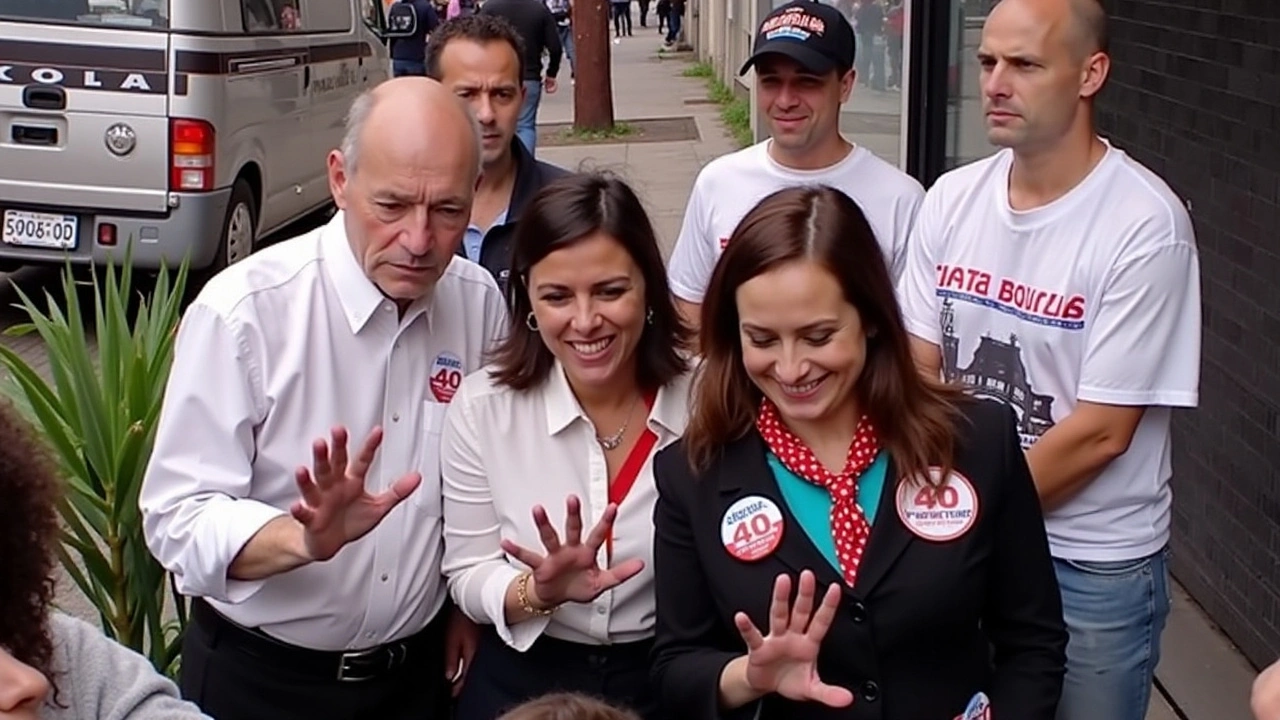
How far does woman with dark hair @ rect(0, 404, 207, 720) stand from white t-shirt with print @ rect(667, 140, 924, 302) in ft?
6.05

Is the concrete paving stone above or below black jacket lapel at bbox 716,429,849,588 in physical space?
below

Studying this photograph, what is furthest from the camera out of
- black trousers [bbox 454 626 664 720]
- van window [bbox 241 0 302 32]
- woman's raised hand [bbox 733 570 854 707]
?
van window [bbox 241 0 302 32]

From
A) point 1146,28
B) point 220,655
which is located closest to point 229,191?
point 1146,28

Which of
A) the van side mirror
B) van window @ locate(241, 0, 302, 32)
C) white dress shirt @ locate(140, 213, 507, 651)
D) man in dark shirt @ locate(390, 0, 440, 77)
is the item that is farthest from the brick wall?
man in dark shirt @ locate(390, 0, 440, 77)

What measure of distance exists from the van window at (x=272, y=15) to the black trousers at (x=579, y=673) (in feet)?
23.6

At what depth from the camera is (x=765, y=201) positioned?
2576mm

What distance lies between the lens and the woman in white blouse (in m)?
2.72

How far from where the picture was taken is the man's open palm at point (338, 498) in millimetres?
2451

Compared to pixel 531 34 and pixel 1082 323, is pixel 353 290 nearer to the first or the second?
pixel 1082 323

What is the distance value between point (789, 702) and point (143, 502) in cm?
110

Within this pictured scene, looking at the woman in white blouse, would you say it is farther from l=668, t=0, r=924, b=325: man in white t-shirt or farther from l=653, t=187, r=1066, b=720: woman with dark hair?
l=668, t=0, r=924, b=325: man in white t-shirt

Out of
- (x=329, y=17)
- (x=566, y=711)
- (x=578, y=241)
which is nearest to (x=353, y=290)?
(x=578, y=241)

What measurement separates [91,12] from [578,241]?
6728mm

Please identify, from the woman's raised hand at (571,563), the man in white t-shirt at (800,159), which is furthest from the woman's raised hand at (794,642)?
the man in white t-shirt at (800,159)
